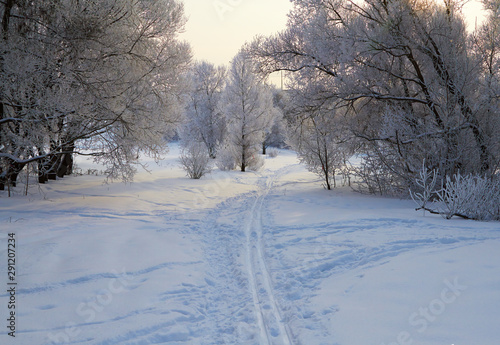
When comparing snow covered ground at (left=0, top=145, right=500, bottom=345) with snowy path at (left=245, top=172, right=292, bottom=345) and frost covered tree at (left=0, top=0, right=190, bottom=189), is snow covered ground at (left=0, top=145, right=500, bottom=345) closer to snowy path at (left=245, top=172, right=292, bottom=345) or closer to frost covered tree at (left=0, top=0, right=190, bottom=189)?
snowy path at (left=245, top=172, right=292, bottom=345)

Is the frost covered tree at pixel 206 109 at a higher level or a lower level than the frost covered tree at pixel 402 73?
higher

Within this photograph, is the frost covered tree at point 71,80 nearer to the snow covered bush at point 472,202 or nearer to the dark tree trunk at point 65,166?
the dark tree trunk at point 65,166

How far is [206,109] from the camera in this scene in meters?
34.5

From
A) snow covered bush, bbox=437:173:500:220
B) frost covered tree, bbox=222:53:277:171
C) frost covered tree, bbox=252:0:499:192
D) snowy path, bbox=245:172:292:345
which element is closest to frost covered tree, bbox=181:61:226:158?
frost covered tree, bbox=222:53:277:171

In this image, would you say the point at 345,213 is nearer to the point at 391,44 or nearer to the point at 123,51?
the point at 391,44

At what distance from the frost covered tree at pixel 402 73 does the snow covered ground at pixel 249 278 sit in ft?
10.3

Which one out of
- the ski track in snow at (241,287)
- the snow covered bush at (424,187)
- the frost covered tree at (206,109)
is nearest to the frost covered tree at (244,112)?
the frost covered tree at (206,109)

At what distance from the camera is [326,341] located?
123 inches

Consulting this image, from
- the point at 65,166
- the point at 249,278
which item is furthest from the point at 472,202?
the point at 65,166

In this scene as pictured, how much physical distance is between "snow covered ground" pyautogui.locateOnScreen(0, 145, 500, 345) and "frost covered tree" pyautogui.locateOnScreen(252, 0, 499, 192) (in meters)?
3.13

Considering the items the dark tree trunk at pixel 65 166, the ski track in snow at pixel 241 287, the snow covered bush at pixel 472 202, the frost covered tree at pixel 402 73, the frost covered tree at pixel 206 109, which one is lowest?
the ski track in snow at pixel 241 287

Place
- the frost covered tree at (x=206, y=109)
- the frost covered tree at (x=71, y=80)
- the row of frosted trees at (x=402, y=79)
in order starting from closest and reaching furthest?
the frost covered tree at (x=71, y=80) → the row of frosted trees at (x=402, y=79) → the frost covered tree at (x=206, y=109)

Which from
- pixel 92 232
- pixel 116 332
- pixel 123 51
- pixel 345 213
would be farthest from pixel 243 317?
pixel 123 51

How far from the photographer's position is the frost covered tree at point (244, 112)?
2136 cm
